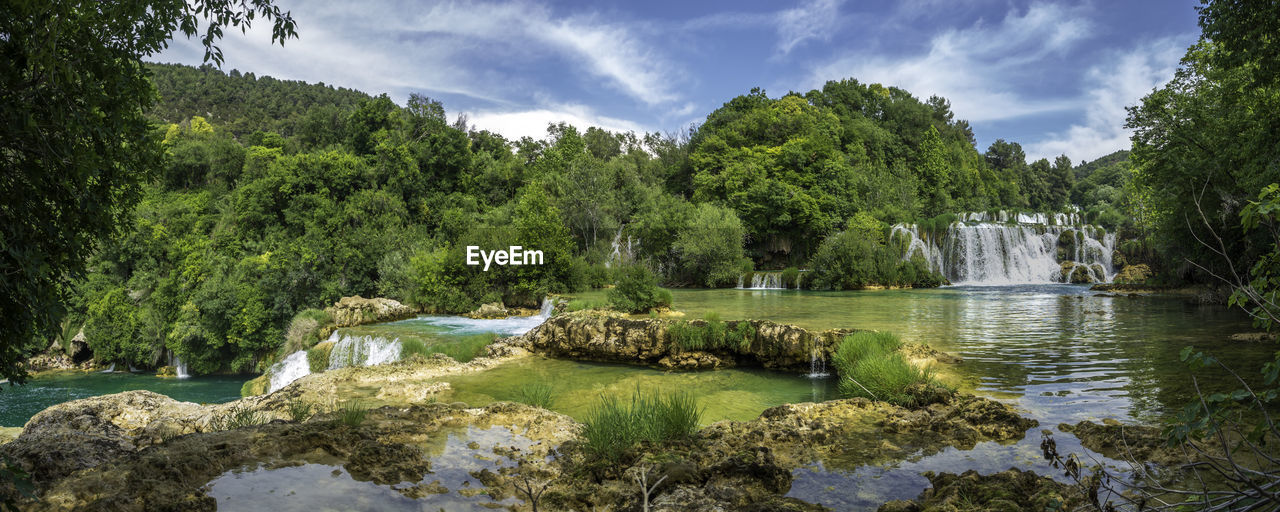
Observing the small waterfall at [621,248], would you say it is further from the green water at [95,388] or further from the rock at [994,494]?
the rock at [994,494]

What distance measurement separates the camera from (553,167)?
45.7 m

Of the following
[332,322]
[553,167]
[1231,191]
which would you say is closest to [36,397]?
[332,322]

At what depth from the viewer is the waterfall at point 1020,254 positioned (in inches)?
1232

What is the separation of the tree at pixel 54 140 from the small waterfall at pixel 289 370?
49.3 feet

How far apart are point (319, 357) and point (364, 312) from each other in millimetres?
3807

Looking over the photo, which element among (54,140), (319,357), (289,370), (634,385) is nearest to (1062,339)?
(634,385)

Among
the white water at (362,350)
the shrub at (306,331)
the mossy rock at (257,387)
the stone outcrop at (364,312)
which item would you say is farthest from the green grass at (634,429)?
the stone outcrop at (364,312)

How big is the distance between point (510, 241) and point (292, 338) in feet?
29.9

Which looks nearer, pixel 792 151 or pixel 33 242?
pixel 33 242

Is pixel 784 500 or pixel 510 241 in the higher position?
pixel 510 241

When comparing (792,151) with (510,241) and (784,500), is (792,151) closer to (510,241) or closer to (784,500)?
(510,241)

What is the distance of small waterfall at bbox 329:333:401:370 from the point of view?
15386mm

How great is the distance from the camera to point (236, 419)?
6.62 m

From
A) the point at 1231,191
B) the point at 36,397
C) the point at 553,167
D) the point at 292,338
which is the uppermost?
the point at 553,167
